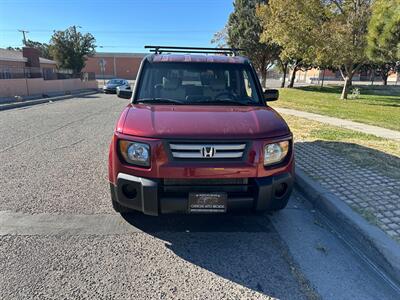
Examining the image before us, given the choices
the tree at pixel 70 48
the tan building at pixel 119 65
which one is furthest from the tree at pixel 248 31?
the tan building at pixel 119 65

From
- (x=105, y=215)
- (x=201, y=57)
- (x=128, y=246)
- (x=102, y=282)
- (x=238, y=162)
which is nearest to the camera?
(x=102, y=282)

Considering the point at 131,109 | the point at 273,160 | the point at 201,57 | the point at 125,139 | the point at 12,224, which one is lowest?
the point at 12,224

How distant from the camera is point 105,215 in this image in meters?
3.93

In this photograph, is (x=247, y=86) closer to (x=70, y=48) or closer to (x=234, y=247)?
(x=234, y=247)

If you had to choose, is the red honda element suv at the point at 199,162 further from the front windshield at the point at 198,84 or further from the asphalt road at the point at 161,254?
the front windshield at the point at 198,84

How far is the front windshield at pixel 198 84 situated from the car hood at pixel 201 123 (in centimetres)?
45

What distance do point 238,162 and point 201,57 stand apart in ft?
7.26

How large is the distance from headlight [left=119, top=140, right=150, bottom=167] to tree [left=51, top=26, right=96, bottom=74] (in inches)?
1555

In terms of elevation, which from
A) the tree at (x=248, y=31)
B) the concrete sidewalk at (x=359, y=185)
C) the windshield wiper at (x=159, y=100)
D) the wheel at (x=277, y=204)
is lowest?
the concrete sidewalk at (x=359, y=185)

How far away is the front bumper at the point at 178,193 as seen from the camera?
2.99 meters

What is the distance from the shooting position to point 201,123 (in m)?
3.11

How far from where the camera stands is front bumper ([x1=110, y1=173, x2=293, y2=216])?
2.99m

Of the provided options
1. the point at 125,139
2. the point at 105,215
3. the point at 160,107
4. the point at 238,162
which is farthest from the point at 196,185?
the point at 105,215

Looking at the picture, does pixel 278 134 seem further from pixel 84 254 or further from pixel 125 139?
pixel 84 254
